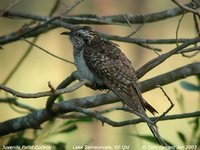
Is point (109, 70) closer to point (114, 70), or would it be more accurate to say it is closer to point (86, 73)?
point (114, 70)

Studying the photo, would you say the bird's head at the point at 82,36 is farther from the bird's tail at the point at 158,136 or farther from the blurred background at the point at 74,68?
the blurred background at the point at 74,68

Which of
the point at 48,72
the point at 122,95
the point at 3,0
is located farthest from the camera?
the point at 48,72

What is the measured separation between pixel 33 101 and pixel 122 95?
6008mm

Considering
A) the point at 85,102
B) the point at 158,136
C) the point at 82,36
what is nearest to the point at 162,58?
the point at 158,136

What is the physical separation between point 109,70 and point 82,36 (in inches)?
26.1

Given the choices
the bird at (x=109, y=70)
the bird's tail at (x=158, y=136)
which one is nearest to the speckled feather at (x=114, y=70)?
the bird at (x=109, y=70)

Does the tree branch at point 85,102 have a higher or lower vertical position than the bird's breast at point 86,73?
lower

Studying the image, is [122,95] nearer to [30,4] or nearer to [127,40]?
[127,40]

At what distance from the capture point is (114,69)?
4.88 metres

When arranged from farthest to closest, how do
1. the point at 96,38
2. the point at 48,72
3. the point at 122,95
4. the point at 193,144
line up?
the point at 48,72, the point at 96,38, the point at 193,144, the point at 122,95

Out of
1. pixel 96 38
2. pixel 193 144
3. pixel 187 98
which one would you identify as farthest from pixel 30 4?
pixel 193 144

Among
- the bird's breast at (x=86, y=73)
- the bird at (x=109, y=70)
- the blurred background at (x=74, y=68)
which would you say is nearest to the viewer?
the bird at (x=109, y=70)

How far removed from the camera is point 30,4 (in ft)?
38.9

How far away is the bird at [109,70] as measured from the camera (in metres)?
4.58
